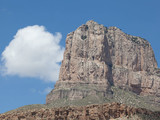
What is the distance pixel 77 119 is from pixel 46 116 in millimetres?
10555

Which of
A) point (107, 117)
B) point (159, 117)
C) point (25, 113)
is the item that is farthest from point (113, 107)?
point (25, 113)

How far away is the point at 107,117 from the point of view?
162625mm

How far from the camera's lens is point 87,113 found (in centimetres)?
16775

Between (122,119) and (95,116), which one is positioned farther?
(95,116)

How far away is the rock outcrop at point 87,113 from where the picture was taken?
158500 millimetres

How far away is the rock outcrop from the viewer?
15850 centimetres

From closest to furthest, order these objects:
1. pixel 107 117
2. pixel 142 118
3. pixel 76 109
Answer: pixel 142 118, pixel 107 117, pixel 76 109

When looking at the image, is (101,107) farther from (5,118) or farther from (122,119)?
(5,118)

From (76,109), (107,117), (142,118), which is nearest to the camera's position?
(142,118)

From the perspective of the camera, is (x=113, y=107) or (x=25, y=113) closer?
(x=113, y=107)

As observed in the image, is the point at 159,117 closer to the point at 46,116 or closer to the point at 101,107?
the point at 101,107

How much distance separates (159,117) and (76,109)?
30.8 meters

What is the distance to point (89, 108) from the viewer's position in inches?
6713

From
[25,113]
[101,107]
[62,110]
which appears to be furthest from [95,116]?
[25,113]
